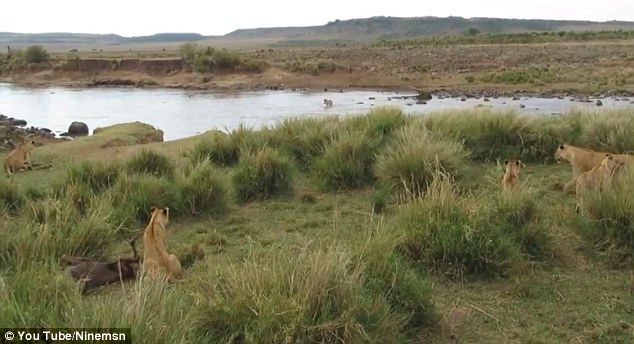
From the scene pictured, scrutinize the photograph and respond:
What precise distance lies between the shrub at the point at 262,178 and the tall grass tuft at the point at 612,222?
12.7ft

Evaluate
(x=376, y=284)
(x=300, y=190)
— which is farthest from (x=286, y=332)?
(x=300, y=190)

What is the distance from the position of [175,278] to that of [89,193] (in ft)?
10.2

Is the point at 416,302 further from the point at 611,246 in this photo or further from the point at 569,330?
the point at 611,246

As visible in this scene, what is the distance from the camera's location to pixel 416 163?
27.2 feet

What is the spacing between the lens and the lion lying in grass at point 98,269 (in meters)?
5.17

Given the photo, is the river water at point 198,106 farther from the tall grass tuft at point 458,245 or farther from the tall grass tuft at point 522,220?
the tall grass tuft at point 458,245

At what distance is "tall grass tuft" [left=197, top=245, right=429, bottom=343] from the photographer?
3729 mm

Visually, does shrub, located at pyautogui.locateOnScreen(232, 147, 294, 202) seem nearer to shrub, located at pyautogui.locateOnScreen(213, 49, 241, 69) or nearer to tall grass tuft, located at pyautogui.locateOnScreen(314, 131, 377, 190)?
tall grass tuft, located at pyautogui.locateOnScreen(314, 131, 377, 190)

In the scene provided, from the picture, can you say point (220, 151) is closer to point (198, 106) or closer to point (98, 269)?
point (98, 269)

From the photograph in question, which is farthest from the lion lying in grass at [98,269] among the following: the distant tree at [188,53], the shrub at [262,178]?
the distant tree at [188,53]

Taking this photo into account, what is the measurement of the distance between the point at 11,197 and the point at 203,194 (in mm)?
2406

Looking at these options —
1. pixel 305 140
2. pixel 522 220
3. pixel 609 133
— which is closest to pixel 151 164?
pixel 305 140

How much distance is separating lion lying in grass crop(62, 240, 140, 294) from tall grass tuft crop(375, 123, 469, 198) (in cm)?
331

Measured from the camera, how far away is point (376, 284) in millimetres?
4379
